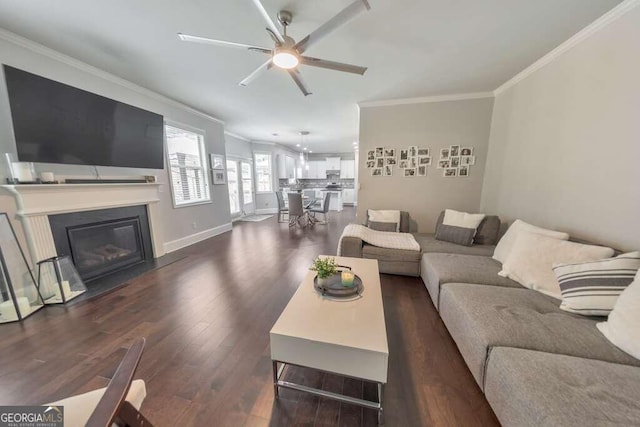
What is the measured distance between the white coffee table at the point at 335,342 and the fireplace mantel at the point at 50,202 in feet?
9.16

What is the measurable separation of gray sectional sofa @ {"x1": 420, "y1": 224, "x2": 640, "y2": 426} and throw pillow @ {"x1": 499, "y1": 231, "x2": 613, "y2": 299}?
0.27 ft

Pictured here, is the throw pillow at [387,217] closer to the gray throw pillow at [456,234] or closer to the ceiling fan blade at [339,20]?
the gray throw pillow at [456,234]

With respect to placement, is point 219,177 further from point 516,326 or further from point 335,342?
point 516,326

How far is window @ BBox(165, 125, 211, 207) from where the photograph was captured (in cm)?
389

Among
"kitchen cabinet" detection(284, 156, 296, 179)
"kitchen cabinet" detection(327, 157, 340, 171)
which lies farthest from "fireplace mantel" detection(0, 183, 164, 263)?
"kitchen cabinet" detection(327, 157, 340, 171)

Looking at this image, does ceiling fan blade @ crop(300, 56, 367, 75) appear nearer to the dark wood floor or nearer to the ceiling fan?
the ceiling fan

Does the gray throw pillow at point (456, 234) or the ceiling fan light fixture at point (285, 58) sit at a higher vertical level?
the ceiling fan light fixture at point (285, 58)

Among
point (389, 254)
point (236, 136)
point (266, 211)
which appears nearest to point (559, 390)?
point (389, 254)

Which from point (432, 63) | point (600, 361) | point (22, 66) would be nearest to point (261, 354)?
point (600, 361)

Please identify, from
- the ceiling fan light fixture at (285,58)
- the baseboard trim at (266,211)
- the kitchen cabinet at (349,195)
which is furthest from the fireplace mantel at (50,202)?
the kitchen cabinet at (349,195)

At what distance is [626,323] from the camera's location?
1.11m

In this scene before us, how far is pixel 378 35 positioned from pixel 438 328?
105 inches

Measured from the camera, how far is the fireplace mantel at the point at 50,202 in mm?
2117

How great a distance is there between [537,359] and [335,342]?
3.16 feet
